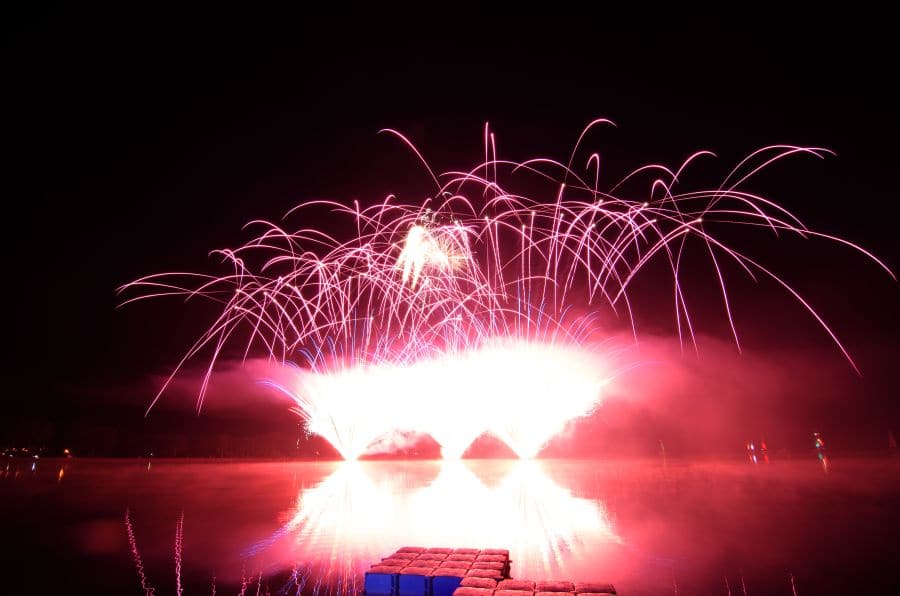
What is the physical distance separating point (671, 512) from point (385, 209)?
1338 centimetres

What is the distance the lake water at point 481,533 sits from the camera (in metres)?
→ 6.98

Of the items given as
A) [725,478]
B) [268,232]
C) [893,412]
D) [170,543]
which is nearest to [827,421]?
[893,412]

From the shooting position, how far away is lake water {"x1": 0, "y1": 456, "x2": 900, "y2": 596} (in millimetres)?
6980

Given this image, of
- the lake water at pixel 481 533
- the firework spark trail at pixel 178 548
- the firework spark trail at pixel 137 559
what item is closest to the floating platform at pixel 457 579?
the lake water at pixel 481 533

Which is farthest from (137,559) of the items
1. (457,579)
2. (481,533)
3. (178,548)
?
(481,533)

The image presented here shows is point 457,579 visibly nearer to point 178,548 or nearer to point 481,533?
point 481,533

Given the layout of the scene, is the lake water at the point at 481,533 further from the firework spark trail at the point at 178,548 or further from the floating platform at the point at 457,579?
the floating platform at the point at 457,579

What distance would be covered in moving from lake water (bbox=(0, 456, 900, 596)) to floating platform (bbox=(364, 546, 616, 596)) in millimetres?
569

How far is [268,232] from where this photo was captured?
1956 cm

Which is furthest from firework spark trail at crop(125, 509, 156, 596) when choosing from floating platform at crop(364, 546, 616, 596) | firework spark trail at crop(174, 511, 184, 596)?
floating platform at crop(364, 546, 616, 596)

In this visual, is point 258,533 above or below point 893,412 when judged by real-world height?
below

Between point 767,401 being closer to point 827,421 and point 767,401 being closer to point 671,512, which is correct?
point 827,421

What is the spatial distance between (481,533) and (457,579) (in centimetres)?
354

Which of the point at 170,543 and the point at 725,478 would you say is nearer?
the point at 170,543
